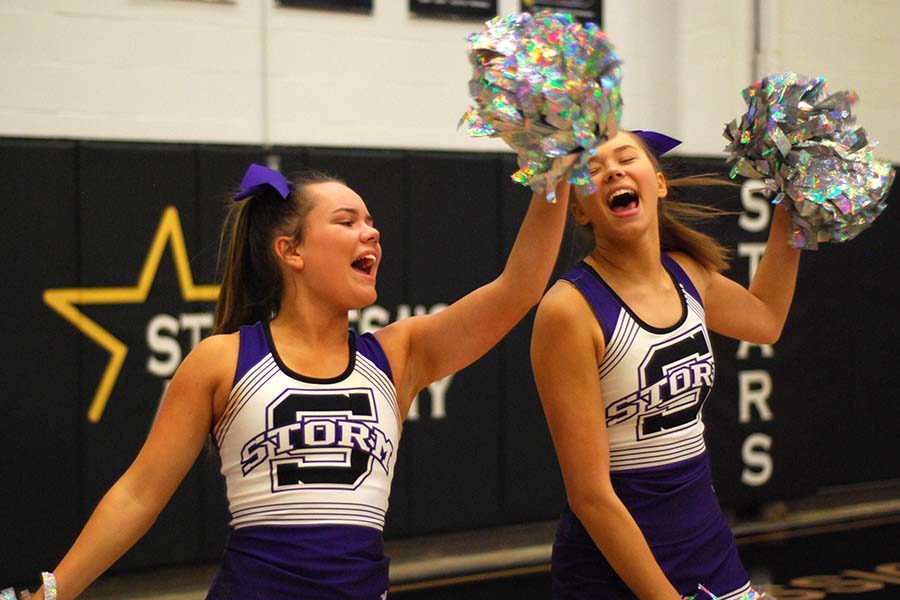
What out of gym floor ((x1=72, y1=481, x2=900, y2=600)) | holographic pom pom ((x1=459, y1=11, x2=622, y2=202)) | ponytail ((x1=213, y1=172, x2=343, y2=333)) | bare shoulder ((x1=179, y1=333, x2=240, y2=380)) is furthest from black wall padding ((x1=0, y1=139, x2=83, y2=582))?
holographic pom pom ((x1=459, y1=11, x2=622, y2=202))

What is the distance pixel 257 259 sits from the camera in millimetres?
2133

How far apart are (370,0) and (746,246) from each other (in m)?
1.88

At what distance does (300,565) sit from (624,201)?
31.5 inches

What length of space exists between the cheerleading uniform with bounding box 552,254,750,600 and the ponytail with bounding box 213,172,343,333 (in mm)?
489

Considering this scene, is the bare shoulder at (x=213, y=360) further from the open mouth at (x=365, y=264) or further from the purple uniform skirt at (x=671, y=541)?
the purple uniform skirt at (x=671, y=541)

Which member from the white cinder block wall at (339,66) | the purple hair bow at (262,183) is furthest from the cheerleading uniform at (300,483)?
the white cinder block wall at (339,66)

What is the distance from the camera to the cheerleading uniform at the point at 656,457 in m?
2.08

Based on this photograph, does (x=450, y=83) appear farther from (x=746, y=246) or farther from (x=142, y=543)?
(x=142, y=543)

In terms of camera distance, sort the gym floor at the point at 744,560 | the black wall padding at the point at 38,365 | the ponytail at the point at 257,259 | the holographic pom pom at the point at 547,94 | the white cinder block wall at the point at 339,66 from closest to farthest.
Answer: the holographic pom pom at the point at 547,94
the ponytail at the point at 257,259
the black wall padding at the point at 38,365
the gym floor at the point at 744,560
the white cinder block wall at the point at 339,66

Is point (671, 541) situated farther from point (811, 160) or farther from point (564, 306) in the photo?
point (811, 160)

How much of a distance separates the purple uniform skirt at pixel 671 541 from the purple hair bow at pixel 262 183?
0.72 metres

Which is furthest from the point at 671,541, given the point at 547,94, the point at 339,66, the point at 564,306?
the point at 339,66

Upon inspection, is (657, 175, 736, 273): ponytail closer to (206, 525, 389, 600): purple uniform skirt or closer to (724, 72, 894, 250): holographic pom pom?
(724, 72, 894, 250): holographic pom pom

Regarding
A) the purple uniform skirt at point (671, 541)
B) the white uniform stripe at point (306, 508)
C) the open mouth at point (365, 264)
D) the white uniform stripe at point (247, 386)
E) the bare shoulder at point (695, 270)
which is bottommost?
the purple uniform skirt at point (671, 541)
